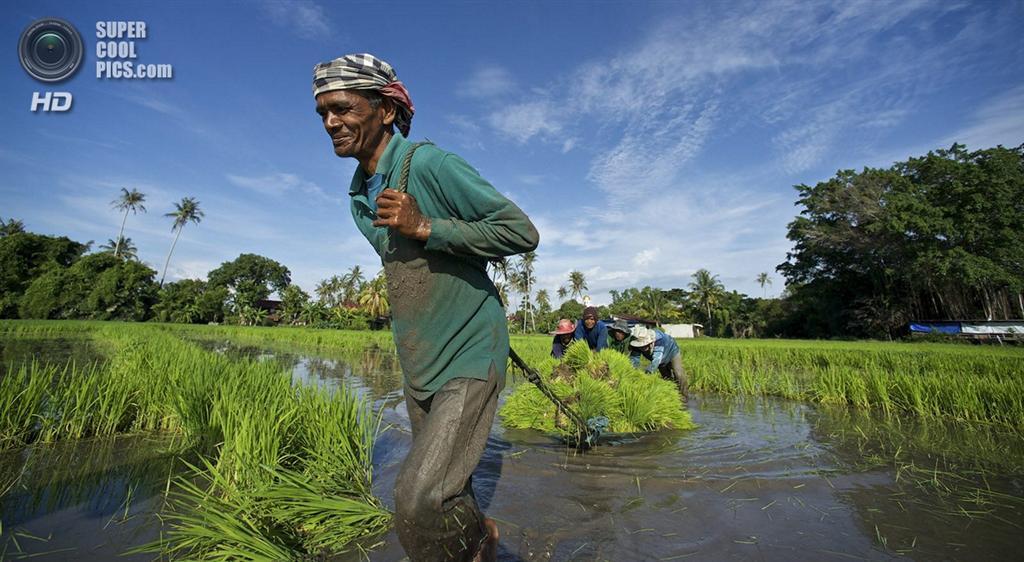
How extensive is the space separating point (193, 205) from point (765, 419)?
6097 cm

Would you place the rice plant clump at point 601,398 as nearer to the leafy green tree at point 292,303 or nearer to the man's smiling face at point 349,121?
the man's smiling face at point 349,121

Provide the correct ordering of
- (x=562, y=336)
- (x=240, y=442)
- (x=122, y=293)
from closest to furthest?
(x=240, y=442) → (x=562, y=336) → (x=122, y=293)

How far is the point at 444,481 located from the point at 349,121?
1.09 metres

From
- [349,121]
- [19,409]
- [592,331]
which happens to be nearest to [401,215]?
[349,121]

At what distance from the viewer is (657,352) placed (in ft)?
21.3

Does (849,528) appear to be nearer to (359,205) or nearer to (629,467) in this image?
(629,467)

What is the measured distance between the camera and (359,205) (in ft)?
4.91

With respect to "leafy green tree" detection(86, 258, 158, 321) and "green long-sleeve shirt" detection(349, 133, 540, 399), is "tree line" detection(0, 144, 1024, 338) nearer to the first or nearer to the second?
"leafy green tree" detection(86, 258, 158, 321)

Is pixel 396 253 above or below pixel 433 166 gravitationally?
below

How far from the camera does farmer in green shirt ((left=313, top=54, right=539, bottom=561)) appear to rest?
44.2 inches

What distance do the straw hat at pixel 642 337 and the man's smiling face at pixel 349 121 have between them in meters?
5.81

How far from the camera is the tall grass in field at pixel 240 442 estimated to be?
80.8 inches

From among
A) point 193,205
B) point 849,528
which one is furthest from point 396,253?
point 193,205

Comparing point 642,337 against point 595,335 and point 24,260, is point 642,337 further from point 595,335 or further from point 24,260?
point 24,260
